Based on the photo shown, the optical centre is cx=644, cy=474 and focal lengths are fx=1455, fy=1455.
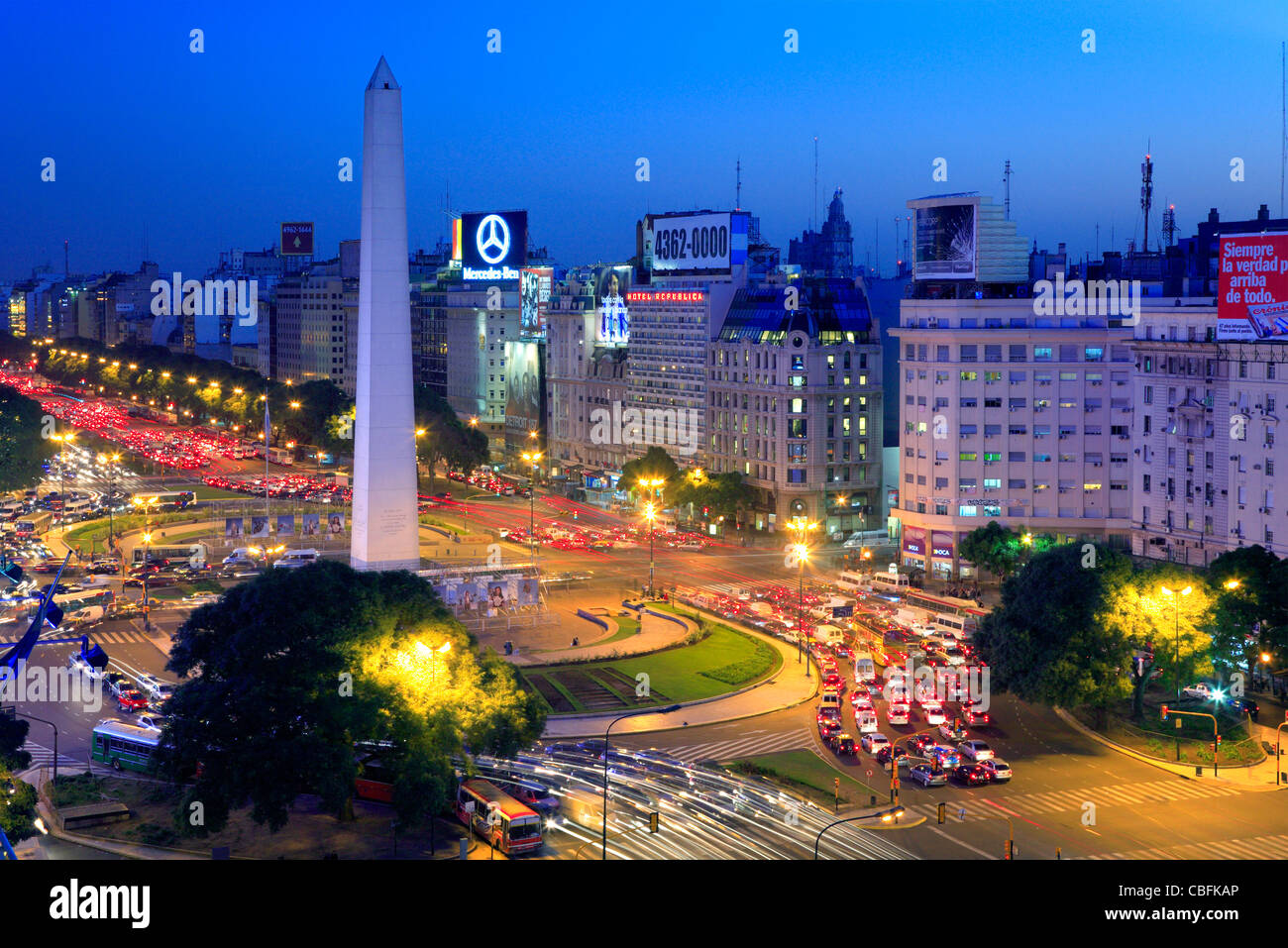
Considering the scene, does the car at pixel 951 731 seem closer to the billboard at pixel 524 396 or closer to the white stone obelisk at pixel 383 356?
the white stone obelisk at pixel 383 356

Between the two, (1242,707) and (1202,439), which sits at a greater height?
(1202,439)

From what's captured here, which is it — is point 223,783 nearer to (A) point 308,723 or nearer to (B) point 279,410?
(A) point 308,723

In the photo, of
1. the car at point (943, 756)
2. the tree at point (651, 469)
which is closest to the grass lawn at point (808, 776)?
the car at point (943, 756)

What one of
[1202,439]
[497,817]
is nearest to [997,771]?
[497,817]

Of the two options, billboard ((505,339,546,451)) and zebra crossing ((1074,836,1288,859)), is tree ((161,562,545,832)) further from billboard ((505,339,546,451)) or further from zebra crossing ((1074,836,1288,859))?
billboard ((505,339,546,451))

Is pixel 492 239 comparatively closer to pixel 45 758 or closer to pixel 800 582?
pixel 800 582

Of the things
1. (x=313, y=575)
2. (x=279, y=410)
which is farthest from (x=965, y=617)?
(x=279, y=410)
